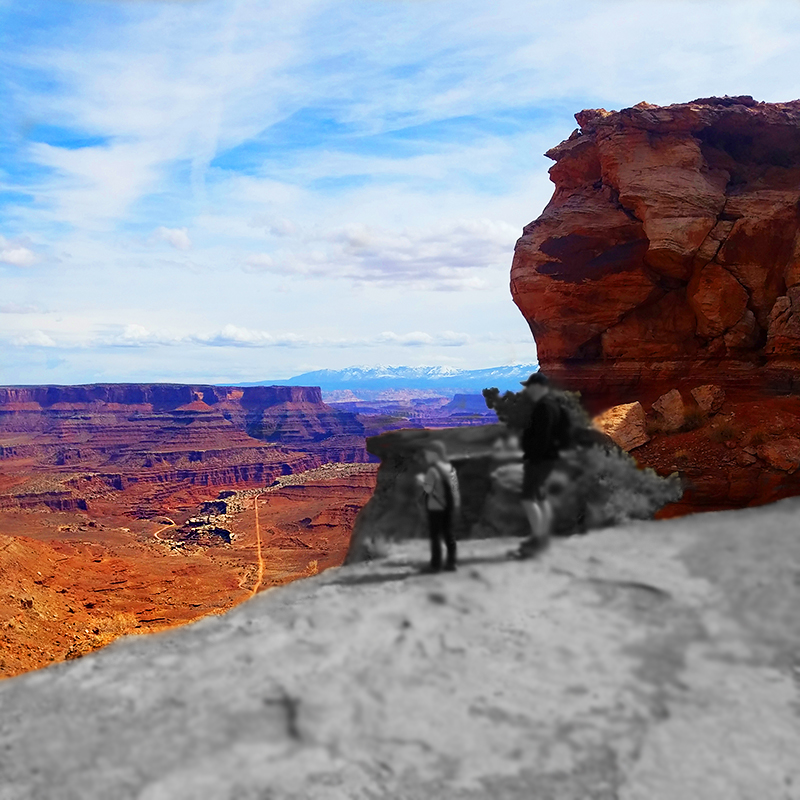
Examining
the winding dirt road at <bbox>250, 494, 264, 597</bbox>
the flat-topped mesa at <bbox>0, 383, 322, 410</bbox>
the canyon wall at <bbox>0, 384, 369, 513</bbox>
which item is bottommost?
the winding dirt road at <bbox>250, 494, 264, 597</bbox>

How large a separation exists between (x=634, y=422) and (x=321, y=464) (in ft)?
226

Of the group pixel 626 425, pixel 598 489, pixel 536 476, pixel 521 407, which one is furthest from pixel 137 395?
pixel 536 476

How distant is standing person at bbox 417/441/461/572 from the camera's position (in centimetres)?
580

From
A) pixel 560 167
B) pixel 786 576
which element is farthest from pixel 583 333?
pixel 786 576

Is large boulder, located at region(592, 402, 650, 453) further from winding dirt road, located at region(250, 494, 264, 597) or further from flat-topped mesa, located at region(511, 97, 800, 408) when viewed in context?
winding dirt road, located at region(250, 494, 264, 597)

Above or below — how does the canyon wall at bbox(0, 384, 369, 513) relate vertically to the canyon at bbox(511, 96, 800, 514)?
below

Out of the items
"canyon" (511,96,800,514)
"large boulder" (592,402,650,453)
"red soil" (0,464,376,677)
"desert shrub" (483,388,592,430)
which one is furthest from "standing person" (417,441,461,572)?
"red soil" (0,464,376,677)

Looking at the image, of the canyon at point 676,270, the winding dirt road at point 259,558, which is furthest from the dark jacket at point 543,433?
the winding dirt road at point 259,558

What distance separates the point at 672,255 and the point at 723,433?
502 cm

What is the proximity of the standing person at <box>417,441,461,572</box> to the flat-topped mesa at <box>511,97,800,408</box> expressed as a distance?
44.0 feet

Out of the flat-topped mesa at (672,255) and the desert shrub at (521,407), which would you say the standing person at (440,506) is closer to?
the desert shrub at (521,407)

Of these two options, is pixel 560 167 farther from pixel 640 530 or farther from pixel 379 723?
pixel 379 723

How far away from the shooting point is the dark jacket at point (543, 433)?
619 cm

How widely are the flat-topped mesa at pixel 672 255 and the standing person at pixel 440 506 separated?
44.0 ft
